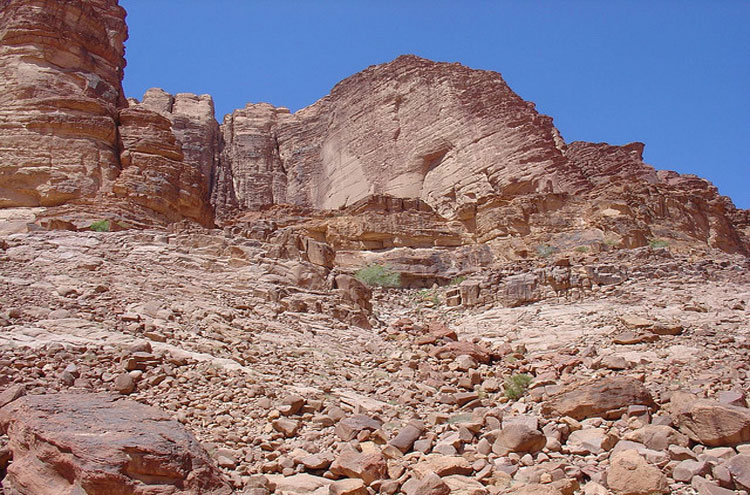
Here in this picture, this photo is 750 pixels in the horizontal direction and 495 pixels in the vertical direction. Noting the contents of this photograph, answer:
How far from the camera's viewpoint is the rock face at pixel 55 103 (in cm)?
1970

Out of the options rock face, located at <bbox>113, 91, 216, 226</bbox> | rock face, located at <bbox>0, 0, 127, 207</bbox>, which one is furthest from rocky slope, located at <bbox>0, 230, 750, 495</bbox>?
rock face, located at <bbox>0, 0, 127, 207</bbox>

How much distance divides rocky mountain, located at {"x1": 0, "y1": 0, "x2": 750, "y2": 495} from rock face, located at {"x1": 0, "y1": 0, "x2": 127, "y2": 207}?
76 mm

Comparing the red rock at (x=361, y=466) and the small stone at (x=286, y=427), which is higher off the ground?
the small stone at (x=286, y=427)

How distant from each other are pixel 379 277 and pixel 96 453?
57.3 ft

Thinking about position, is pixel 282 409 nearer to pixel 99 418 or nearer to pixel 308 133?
pixel 99 418

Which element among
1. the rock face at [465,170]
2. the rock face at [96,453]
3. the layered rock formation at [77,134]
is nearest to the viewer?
the rock face at [96,453]

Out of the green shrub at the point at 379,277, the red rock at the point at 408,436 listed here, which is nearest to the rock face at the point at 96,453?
the red rock at the point at 408,436

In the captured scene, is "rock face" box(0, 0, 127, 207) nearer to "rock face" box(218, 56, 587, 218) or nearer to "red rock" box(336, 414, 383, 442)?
"rock face" box(218, 56, 587, 218)

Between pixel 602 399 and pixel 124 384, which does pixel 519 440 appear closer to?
pixel 602 399

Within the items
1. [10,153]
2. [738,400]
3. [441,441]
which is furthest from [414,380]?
[10,153]

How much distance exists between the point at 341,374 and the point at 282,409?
220cm

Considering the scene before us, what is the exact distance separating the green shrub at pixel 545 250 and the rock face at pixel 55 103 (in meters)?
14.8

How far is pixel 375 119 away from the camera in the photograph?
40031mm

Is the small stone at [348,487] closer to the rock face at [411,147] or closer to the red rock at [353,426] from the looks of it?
the red rock at [353,426]
